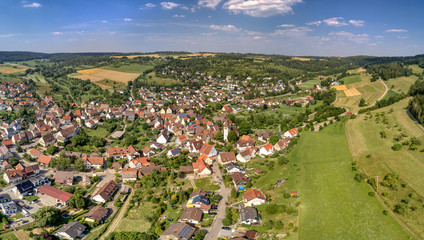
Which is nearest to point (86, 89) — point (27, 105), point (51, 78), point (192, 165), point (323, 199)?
point (27, 105)

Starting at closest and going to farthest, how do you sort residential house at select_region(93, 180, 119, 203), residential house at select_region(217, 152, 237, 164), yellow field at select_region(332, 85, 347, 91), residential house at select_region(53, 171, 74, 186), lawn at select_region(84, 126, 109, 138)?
residential house at select_region(93, 180, 119, 203), residential house at select_region(53, 171, 74, 186), residential house at select_region(217, 152, 237, 164), lawn at select_region(84, 126, 109, 138), yellow field at select_region(332, 85, 347, 91)

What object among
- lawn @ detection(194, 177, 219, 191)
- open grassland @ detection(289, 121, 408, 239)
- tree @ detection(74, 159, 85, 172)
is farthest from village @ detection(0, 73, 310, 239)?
open grassland @ detection(289, 121, 408, 239)

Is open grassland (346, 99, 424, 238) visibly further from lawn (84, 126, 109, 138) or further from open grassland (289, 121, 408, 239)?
lawn (84, 126, 109, 138)

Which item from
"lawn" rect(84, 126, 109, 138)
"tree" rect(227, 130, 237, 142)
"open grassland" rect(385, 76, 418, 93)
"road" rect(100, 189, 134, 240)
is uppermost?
"open grassland" rect(385, 76, 418, 93)

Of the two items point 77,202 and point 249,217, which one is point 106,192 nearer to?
point 77,202

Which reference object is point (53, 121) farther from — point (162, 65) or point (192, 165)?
point (162, 65)

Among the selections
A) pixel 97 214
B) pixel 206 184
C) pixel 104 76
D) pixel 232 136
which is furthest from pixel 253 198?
pixel 104 76
